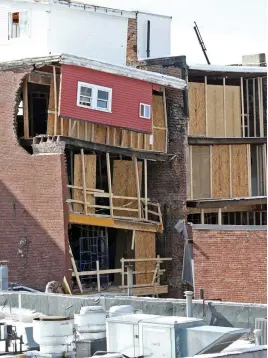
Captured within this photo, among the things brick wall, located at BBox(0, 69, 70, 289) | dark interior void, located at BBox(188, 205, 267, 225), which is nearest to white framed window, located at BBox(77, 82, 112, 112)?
brick wall, located at BBox(0, 69, 70, 289)

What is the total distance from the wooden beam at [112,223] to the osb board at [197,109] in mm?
5524

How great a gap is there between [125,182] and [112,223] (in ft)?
8.67

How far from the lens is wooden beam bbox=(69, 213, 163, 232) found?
40438 mm

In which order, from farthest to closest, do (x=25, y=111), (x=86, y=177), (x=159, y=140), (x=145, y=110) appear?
(x=159, y=140) < (x=145, y=110) < (x=86, y=177) < (x=25, y=111)

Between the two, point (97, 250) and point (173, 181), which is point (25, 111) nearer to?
point (97, 250)

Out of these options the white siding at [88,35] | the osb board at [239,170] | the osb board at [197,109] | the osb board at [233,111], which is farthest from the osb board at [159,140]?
the white siding at [88,35]

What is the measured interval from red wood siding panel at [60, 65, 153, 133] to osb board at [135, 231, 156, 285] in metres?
4.87

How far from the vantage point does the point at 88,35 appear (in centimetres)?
4791

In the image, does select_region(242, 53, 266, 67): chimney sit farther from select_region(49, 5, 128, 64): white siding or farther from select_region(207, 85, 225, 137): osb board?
select_region(49, 5, 128, 64): white siding

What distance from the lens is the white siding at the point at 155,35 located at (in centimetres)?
5103

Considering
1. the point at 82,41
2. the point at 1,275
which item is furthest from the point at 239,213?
the point at 1,275

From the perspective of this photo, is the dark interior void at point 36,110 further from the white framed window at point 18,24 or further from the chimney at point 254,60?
the chimney at point 254,60

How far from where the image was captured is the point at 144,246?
43.9 metres

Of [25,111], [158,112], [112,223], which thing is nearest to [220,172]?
[158,112]
